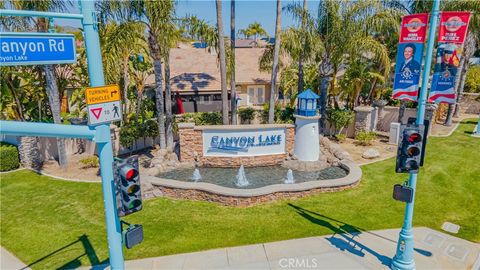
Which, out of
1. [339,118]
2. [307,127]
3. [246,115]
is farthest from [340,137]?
[246,115]

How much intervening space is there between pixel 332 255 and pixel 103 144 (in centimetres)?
670

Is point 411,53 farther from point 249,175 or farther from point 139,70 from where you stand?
point 139,70

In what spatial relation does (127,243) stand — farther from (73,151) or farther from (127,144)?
(73,151)

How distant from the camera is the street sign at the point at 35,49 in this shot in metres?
4.90

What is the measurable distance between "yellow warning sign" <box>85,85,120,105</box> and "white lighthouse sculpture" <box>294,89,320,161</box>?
1109 centimetres

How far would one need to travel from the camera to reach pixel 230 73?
62.2 feet

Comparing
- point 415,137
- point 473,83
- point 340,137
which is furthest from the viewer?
point 473,83

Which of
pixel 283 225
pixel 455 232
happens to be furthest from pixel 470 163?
pixel 283 225

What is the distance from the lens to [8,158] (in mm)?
16609

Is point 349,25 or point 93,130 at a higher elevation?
point 349,25

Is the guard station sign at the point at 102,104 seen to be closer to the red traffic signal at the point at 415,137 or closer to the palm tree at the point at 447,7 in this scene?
the red traffic signal at the point at 415,137

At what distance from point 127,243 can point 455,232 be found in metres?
9.88

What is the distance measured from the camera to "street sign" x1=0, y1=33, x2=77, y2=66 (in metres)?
4.90

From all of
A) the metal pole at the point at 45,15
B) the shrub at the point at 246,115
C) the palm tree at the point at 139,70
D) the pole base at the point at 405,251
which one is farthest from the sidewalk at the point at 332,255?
the palm tree at the point at 139,70
